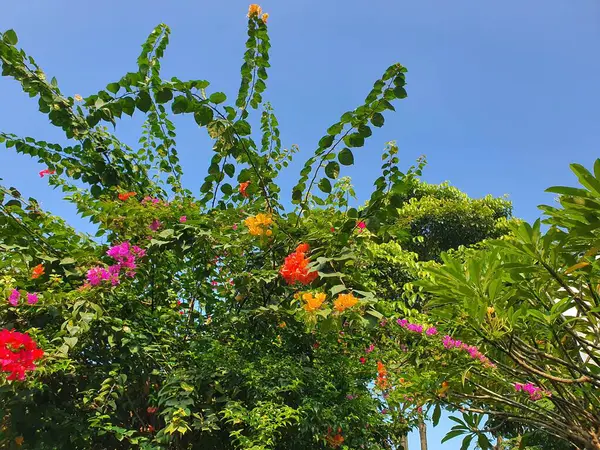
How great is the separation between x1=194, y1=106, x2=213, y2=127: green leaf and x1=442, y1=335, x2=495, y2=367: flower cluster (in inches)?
75.6

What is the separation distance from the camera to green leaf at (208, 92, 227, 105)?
2023mm

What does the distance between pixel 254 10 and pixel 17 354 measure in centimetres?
195

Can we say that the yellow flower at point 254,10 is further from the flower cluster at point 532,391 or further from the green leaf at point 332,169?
the flower cluster at point 532,391

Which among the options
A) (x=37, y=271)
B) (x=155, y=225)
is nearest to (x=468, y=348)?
(x=155, y=225)

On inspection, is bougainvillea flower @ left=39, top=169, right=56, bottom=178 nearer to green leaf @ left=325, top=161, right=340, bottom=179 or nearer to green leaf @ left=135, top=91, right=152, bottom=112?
green leaf @ left=135, top=91, right=152, bottom=112

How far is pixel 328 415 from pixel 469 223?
9.09 m

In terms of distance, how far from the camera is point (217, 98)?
2.04m

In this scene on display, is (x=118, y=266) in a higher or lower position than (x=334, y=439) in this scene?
higher

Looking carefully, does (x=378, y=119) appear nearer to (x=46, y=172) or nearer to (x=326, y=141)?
(x=326, y=141)

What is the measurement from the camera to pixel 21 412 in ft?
6.82

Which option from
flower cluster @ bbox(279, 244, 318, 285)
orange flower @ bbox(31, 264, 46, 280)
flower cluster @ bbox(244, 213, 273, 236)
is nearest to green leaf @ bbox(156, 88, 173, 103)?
flower cluster @ bbox(244, 213, 273, 236)

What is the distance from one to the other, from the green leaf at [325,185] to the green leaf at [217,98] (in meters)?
0.61

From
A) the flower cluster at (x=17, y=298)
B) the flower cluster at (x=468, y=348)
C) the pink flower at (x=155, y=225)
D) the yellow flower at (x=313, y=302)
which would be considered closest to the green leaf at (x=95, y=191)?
the pink flower at (x=155, y=225)

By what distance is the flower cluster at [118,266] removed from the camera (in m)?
2.14
